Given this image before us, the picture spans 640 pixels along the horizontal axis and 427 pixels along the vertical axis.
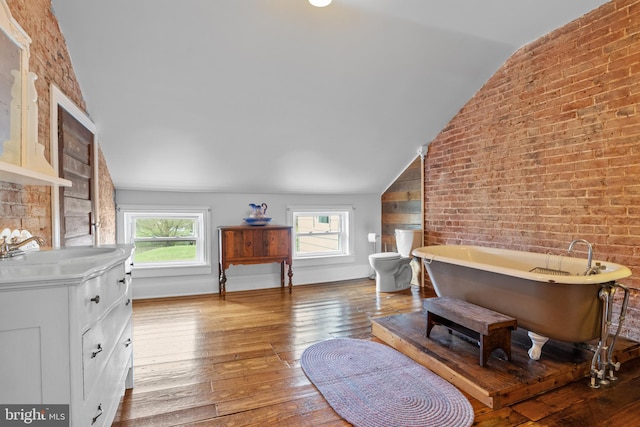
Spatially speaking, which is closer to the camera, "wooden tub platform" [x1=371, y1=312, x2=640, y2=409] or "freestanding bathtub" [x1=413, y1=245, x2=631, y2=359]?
"wooden tub platform" [x1=371, y1=312, x2=640, y2=409]

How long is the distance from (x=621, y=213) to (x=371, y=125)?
247 cm

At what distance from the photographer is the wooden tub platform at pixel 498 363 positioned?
2.01 metres

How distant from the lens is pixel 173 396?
205cm

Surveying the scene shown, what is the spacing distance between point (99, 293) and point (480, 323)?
2156 millimetres

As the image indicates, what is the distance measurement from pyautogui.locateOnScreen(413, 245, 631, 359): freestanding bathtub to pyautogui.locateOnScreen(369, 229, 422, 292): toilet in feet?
4.44

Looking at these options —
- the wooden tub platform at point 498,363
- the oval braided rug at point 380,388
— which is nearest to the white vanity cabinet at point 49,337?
the oval braided rug at point 380,388

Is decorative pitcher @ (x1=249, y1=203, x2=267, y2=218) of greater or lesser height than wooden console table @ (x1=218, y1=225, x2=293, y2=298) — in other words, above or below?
above

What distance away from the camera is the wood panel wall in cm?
477

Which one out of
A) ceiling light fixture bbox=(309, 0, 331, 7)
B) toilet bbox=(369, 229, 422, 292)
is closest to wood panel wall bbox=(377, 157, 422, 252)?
toilet bbox=(369, 229, 422, 292)

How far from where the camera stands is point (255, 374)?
2316 millimetres

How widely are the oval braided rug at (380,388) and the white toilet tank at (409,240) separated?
1985 mm

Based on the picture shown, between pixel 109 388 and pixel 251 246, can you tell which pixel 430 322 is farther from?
pixel 251 246

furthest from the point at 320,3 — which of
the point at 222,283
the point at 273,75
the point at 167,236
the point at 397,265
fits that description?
the point at 167,236

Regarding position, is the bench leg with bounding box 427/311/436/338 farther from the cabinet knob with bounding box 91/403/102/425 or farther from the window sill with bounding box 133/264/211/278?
the window sill with bounding box 133/264/211/278
